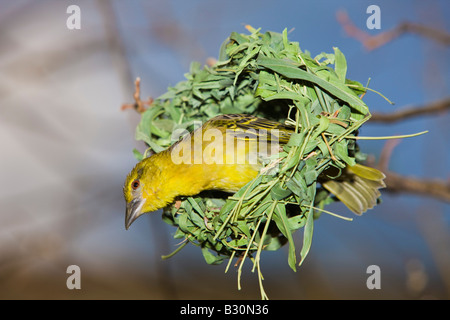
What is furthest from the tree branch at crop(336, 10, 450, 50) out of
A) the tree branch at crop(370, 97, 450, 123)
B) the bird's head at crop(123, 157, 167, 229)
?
the bird's head at crop(123, 157, 167, 229)

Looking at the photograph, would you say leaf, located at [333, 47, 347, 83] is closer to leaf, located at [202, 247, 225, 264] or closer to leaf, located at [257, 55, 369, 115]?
leaf, located at [257, 55, 369, 115]

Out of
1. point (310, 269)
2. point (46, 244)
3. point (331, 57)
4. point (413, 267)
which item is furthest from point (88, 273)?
point (331, 57)

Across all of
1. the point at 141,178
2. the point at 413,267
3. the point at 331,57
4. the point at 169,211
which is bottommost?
the point at 413,267

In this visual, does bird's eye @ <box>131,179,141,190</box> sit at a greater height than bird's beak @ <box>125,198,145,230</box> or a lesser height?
greater

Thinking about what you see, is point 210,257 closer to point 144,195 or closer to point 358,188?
point 144,195

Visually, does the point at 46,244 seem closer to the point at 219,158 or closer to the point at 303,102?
the point at 219,158

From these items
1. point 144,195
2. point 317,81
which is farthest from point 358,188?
point 144,195

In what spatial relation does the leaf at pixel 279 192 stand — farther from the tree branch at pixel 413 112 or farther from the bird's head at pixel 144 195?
the tree branch at pixel 413 112
